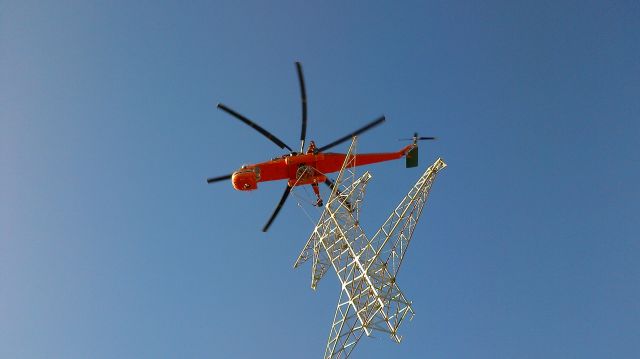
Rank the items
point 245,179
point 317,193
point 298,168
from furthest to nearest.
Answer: point 317,193 < point 298,168 < point 245,179

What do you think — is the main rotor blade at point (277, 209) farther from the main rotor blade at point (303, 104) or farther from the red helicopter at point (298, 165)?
the main rotor blade at point (303, 104)

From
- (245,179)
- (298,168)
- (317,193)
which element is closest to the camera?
(245,179)

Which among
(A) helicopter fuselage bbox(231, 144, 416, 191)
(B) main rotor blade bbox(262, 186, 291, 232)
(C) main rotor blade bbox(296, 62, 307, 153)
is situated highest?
(C) main rotor blade bbox(296, 62, 307, 153)

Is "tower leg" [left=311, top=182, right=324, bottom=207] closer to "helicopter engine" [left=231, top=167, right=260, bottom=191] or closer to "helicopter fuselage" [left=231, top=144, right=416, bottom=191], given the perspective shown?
"helicopter fuselage" [left=231, top=144, right=416, bottom=191]

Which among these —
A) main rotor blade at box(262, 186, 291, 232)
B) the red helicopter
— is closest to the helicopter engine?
the red helicopter

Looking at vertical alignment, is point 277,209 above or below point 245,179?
below

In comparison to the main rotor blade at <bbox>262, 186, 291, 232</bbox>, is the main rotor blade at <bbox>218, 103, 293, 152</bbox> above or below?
above

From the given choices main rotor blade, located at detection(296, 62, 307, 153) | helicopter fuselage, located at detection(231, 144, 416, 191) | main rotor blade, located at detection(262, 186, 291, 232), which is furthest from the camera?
main rotor blade, located at detection(262, 186, 291, 232)

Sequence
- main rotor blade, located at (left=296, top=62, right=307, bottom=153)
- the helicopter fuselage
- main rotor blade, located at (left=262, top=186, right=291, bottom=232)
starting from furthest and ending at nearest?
main rotor blade, located at (left=262, top=186, right=291, bottom=232)
the helicopter fuselage
main rotor blade, located at (left=296, top=62, right=307, bottom=153)

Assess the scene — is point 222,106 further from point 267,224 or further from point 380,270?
point 380,270

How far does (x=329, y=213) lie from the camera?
25.6m

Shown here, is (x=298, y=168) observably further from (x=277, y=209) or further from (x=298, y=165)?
(x=277, y=209)

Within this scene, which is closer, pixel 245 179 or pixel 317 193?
pixel 245 179

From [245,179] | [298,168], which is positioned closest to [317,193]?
[298,168]
